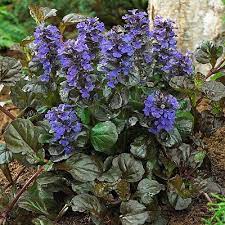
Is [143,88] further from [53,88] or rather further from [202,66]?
[202,66]

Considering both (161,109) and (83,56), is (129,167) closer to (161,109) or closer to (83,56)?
(161,109)

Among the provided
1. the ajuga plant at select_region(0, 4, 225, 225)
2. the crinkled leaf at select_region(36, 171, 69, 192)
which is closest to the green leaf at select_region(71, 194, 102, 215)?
the ajuga plant at select_region(0, 4, 225, 225)

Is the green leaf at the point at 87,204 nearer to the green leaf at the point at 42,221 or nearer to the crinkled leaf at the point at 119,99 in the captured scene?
the green leaf at the point at 42,221

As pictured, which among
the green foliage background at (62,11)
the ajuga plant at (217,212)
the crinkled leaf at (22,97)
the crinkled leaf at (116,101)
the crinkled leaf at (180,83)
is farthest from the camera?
the green foliage background at (62,11)

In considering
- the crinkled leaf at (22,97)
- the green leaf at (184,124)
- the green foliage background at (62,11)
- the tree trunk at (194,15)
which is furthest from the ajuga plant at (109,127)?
the green foliage background at (62,11)

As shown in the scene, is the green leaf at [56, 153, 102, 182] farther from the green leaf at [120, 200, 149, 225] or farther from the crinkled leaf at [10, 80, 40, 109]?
the crinkled leaf at [10, 80, 40, 109]

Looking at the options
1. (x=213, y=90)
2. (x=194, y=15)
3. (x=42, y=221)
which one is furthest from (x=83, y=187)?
(x=194, y=15)

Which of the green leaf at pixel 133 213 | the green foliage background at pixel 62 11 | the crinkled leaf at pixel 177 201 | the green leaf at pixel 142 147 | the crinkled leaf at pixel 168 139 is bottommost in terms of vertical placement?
the green foliage background at pixel 62 11
